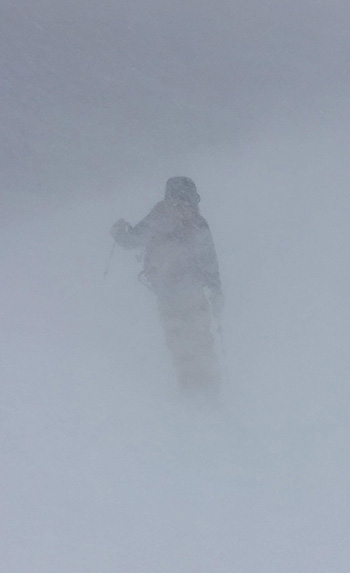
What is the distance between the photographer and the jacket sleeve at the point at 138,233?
110 inches

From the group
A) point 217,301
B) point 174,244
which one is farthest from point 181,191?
point 217,301

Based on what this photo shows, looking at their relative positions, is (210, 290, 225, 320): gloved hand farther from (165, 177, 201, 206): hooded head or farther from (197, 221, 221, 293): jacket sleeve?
(165, 177, 201, 206): hooded head

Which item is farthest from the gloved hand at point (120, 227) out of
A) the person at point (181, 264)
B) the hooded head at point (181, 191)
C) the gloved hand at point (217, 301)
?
the gloved hand at point (217, 301)

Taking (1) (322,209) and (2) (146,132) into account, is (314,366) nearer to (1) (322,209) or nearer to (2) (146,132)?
(1) (322,209)

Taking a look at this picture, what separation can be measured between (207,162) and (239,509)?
2703mm

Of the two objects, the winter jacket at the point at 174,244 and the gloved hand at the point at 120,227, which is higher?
the gloved hand at the point at 120,227

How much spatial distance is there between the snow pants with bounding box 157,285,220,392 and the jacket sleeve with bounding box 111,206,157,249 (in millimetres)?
230

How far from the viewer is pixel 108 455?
2.89 metres

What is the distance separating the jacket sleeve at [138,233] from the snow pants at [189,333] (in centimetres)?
23

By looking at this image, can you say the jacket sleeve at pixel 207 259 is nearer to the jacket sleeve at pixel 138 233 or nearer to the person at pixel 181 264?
the person at pixel 181 264

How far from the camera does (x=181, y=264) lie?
2.76 m

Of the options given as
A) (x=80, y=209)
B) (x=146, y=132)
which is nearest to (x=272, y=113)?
(x=146, y=132)

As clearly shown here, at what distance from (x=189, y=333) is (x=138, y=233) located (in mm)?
460

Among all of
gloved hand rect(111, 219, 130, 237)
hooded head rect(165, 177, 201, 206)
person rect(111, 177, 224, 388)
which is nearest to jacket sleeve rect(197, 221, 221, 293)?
person rect(111, 177, 224, 388)
